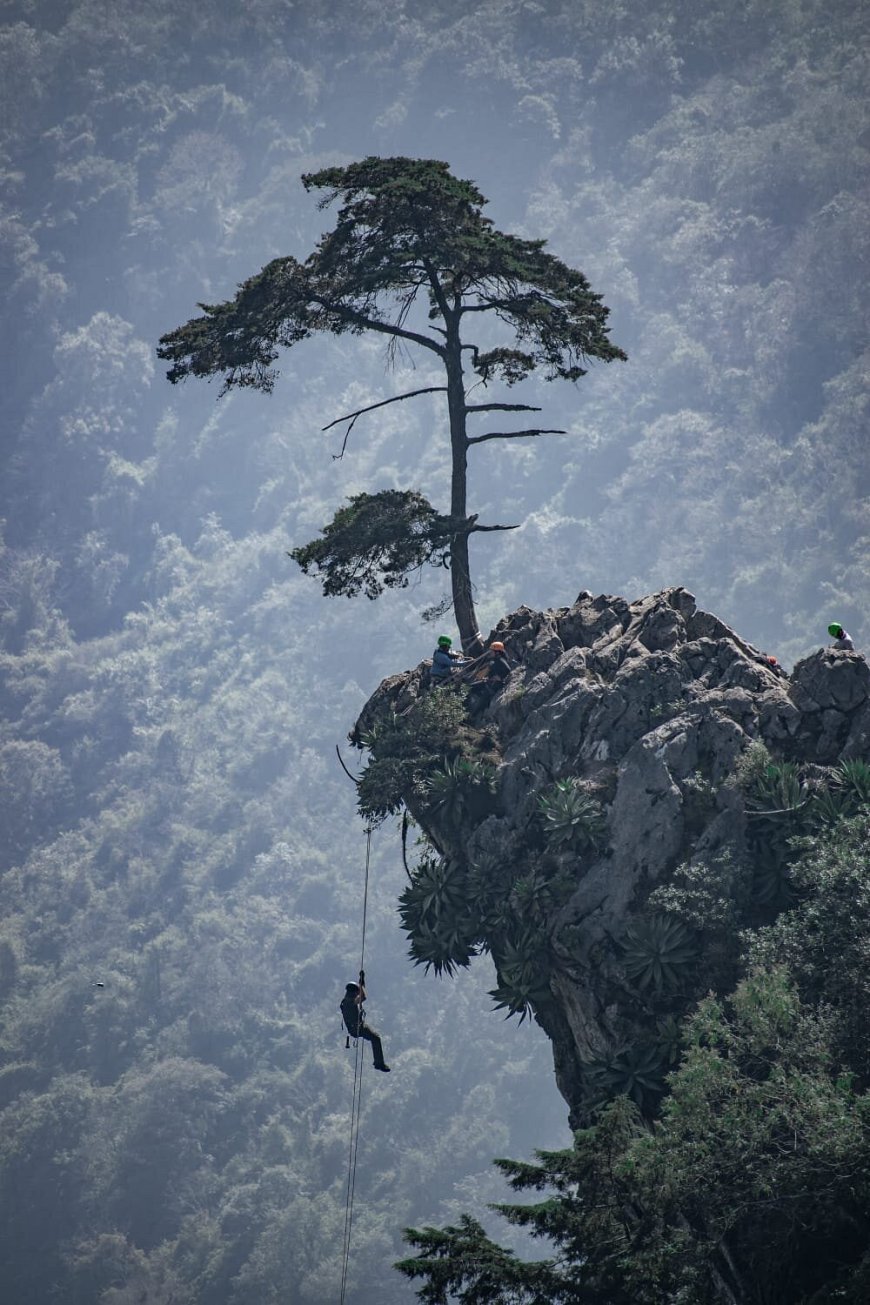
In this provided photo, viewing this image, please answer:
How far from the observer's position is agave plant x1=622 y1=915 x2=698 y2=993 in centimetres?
2436

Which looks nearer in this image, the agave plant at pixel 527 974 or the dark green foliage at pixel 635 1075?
the dark green foliage at pixel 635 1075

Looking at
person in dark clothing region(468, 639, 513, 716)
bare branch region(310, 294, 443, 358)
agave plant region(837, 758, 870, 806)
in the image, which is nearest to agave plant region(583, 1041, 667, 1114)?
agave plant region(837, 758, 870, 806)

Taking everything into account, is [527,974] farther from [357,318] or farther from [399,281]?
[399,281]

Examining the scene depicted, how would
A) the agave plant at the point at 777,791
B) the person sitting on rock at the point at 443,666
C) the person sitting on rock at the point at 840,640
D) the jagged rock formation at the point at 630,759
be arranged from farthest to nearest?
1. the person sitting on rock at the point at 443,666
2. the person sitting on rock at the point at 840,640
3. the jagged rock formation at the point at 630,759
4. the agave plant at the point at 777,791

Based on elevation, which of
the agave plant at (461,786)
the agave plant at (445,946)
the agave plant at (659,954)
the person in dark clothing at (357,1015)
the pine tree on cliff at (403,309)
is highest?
the pine tree on cliff at (403,309)

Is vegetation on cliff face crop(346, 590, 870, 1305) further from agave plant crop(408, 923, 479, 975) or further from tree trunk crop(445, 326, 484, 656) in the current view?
tree trunk crop(445, 326, 484, 656)

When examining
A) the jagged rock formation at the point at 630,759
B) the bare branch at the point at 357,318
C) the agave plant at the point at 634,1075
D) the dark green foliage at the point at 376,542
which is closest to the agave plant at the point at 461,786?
the jagged rock formation at the point at 630,759

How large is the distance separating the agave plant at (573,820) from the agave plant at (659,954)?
221 centimetres

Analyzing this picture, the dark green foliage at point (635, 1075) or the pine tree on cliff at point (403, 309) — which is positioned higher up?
the pine tree on cliff at point (403, 309)

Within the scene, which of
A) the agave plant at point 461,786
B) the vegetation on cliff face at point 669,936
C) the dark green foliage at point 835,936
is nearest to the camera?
the vegetation on cliff face at point 669,936

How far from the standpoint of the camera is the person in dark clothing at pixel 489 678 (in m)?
31.0

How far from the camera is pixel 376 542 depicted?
105 ft

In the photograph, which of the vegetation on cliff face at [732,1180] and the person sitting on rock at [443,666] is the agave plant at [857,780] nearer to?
the vegetation on cliff face at [732,1180]

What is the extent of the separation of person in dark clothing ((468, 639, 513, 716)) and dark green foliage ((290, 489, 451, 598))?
8.64 ft
